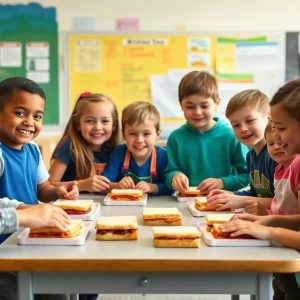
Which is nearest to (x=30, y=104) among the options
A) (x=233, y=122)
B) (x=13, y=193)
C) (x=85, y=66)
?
(x=13, y=193)

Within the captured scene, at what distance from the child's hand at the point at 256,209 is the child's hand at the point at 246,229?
32cm

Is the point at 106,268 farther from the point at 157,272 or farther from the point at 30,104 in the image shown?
the point at 30,104

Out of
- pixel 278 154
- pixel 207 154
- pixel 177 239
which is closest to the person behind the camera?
pixel 177 239

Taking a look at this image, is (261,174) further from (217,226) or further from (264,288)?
(264,288)

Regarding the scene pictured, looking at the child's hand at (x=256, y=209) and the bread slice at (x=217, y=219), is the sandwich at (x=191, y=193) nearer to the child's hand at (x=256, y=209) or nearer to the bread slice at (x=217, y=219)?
the child's hand at (x=256, y=209)

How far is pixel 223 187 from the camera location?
1.92 m

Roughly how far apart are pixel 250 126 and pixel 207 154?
38 cm

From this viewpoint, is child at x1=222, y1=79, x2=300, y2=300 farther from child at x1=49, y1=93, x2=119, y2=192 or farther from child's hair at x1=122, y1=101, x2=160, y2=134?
child at x1=49, y1=93, x2=119, y2=192

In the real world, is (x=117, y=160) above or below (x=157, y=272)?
above

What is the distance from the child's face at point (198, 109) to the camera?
215 cm

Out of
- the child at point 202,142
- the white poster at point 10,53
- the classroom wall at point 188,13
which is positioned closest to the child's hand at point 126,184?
the child at point 202,142

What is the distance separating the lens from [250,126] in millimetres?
1861

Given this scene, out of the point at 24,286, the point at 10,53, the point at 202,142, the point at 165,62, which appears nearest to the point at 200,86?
the point at 202,142

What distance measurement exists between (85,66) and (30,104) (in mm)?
2246
